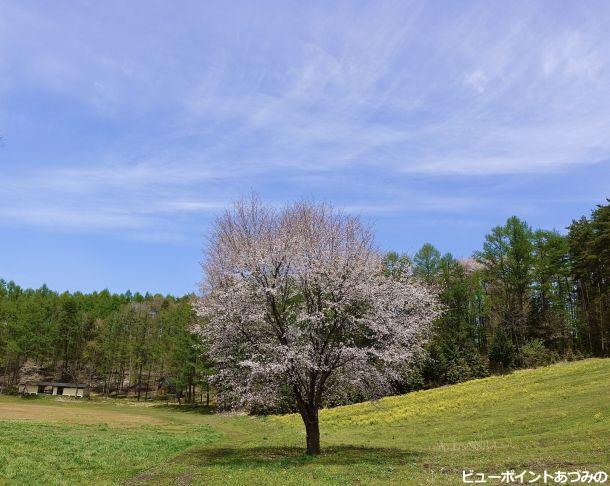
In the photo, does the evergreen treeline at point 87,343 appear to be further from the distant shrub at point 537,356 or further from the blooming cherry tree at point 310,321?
the blooming cherry tree at point 310,321

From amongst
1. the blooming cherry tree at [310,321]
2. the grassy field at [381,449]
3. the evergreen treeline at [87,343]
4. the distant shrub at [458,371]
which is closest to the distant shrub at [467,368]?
the distant shrub at [458,371]

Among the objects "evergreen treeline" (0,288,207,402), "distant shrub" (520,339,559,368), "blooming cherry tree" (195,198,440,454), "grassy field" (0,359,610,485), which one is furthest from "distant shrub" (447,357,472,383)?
"evergreen treeline" (0,288,207,402)

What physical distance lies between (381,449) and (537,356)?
42.5 meters

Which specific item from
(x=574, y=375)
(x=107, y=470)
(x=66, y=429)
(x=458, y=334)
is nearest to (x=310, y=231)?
(x=107, y=470)

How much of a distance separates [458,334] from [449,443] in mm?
44057

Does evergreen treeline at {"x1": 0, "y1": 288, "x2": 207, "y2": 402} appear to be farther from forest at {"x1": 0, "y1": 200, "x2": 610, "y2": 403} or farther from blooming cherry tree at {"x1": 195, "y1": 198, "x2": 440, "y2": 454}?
blooming cherry tree at {"x1": 195, "y1": 198, "x2": 440, "y2": 454}

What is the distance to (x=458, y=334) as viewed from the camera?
63781mm

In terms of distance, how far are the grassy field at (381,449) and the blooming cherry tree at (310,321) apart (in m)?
2.92

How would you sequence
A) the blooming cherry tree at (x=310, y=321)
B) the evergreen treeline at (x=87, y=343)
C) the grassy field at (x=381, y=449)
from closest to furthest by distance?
the grassy field at (x=381, y=449)
the blooming cherry tree at (x=310, y=321)
the evergreen treeline at (x=87, y=343)

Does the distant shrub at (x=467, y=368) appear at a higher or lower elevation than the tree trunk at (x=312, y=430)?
higher

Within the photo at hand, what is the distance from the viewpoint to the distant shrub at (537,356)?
2168 inches

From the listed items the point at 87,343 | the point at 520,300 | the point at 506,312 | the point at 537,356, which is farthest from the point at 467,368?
the point at 87,343

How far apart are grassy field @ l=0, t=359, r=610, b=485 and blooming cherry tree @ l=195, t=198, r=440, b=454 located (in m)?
2.92

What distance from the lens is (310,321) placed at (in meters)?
18.4
